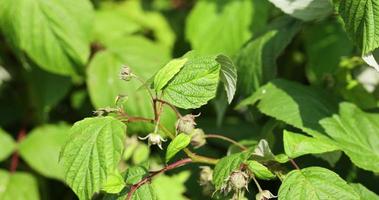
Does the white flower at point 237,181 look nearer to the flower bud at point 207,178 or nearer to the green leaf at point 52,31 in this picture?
the flower bud at point 207,178

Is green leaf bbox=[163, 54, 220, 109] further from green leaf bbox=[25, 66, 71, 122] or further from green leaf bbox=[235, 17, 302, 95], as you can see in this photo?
green leaf bbox=[25, 66, 71, 122]

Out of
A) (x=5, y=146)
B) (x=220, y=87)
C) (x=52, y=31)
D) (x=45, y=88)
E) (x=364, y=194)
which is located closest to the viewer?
(x=364, y=194)

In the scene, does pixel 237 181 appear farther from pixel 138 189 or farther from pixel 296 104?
pixel 296 104

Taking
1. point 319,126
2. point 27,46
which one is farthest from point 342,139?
point 27,46

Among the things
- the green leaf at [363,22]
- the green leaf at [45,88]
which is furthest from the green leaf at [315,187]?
the green leaf at [45,88]

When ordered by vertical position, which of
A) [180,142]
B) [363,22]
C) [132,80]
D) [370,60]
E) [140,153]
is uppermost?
[363,22]

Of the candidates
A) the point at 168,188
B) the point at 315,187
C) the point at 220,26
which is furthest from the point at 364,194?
the point at 220,26
